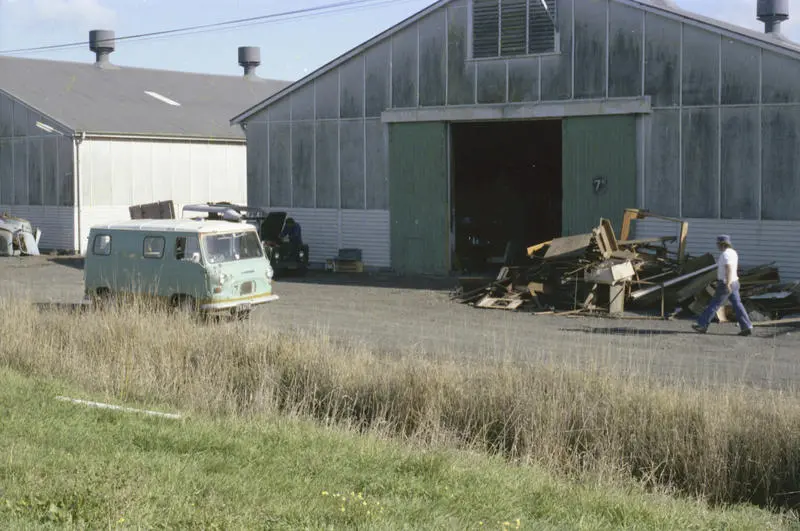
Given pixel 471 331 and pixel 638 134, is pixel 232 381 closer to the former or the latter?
pixel 471 331

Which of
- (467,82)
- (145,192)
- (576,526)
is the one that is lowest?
(576,526)

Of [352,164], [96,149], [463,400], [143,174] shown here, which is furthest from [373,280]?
[463,400]

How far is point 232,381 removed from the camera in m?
14.3

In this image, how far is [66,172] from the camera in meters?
→ 38.3

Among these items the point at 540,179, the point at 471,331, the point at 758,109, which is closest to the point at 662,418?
the point at 471,331

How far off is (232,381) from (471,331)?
Result: 6040mm

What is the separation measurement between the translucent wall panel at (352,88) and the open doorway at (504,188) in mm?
2961

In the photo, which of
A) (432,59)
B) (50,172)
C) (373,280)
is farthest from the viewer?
(50,172)

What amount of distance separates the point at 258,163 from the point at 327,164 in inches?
111

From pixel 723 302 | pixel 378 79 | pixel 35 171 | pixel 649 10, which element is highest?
pixel 649 10

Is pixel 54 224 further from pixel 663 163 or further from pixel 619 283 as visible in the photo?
pixel 619 283

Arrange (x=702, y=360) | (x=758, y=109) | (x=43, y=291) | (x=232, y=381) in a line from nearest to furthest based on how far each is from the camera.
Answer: (x=232, y=381)
(x=702, y=360)
(x=758, y=109)
(x=43, y=291)

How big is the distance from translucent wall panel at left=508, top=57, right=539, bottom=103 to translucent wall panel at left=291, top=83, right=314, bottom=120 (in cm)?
677

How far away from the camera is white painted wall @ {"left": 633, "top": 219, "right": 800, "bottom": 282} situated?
23.7m
